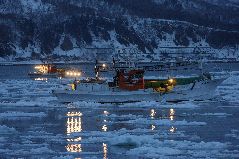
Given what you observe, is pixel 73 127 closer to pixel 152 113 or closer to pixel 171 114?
pixel 152 113

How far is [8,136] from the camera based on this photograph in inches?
1198

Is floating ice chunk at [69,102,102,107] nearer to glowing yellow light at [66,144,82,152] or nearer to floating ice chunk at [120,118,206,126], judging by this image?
floating ice chunk at [120,118,206,126]

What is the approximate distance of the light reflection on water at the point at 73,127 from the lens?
27.2 meters

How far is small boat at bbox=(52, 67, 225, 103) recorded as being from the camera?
48.4m

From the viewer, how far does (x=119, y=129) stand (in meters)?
33.0

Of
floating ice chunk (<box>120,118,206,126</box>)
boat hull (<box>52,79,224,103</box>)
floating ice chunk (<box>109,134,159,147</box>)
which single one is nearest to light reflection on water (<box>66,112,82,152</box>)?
floating ice chunk (<box>109,134,159,147</box>)

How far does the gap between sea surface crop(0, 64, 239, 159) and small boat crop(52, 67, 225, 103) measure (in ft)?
3.43

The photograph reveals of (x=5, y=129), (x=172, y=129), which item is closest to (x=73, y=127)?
(x=5, y=129)

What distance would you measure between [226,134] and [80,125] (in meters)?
8.67

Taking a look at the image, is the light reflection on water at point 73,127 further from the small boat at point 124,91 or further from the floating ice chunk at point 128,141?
the small boat at point 124,91

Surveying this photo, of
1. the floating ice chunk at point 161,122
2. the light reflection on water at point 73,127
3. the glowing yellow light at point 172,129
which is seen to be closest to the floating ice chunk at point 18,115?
the light reflection on water at point 73,127

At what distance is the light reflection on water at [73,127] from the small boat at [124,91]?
7243mm

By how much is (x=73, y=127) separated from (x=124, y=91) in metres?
14.9

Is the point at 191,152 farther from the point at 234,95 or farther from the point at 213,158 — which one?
the point at 234,95
